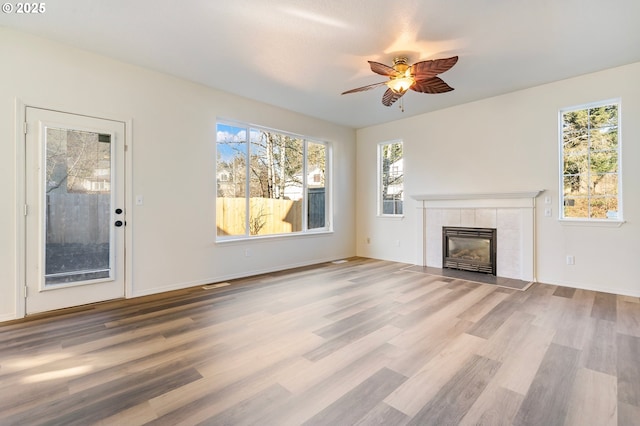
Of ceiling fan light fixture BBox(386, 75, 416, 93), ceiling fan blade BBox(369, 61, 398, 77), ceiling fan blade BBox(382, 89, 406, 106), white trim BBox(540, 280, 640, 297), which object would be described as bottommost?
white trim BBox(540, 280, 640, 297)

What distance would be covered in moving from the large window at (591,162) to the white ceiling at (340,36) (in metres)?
0.62

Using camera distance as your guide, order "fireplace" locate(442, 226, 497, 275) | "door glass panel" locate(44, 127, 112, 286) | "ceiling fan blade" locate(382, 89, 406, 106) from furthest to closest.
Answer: "fireplace" locate(442, 226, 497, 275)
"ceiling fan blade" locate(382, 89, 406, 106)
"door glass panel" locate(44, 127, 112, 286)

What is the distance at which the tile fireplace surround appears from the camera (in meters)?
4.50

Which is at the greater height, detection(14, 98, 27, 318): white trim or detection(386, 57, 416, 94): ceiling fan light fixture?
detection(386, 57, 416, 94): ceiling fan light fixture

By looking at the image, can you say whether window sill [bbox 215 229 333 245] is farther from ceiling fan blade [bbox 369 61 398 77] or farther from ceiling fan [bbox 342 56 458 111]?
ceiling fan blade [bbox 369 61 398 77]

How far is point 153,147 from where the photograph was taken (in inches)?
153

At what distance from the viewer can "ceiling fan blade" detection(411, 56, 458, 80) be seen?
2846 mm

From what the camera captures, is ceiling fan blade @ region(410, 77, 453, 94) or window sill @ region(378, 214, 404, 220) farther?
window sill @ region(378, 214, 404, 220)

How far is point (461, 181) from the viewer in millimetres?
5230

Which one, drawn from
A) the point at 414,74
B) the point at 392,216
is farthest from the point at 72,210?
the point at 392,216

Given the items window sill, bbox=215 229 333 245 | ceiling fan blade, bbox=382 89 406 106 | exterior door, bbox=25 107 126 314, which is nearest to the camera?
exterior door, bbox=25 107 126 314

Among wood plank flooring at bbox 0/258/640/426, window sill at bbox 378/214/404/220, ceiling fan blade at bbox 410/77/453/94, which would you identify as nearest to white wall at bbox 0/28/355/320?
wood plank flooring at bbox 0/258/640/426

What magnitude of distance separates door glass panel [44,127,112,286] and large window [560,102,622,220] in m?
6.08

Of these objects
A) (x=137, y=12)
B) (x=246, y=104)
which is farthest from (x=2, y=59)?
(x=246, y=104)
